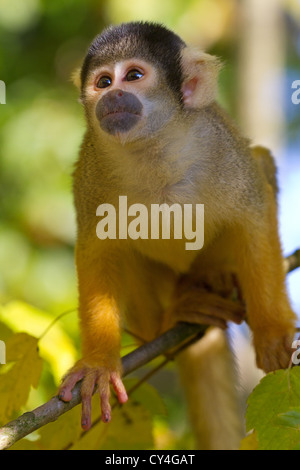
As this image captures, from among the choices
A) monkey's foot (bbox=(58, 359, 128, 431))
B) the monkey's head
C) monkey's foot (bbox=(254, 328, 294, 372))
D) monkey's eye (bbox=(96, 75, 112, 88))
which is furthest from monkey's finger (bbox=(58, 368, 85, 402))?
monkey's eye (bbox=(96, 75, 112, 88))

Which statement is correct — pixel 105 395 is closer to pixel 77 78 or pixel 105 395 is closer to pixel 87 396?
pixel 87 396

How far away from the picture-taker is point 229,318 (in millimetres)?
3939

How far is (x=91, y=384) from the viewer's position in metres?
3.14

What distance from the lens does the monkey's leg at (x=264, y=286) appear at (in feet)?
12.1

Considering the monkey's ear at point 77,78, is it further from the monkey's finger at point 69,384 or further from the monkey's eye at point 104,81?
the monkey's finger at point 69,384

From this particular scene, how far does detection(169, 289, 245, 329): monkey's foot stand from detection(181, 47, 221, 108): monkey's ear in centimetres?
118

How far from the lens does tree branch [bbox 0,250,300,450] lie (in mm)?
2256

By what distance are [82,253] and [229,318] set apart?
3.21 ft

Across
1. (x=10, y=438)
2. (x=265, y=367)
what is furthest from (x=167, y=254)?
(x=10, y=438)

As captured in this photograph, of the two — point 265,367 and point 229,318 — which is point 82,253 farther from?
point 265,367

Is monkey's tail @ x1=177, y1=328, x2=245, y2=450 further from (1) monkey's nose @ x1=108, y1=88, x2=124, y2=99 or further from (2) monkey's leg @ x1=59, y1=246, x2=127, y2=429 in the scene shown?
(1) monkey's nose @ x1=108, y1=88, x2=124, y2=99

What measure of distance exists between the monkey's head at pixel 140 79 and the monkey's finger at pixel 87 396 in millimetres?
1232

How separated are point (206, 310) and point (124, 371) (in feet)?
2.93

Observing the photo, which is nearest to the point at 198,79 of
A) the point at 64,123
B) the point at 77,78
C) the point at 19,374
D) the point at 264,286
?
the point at 77,78
